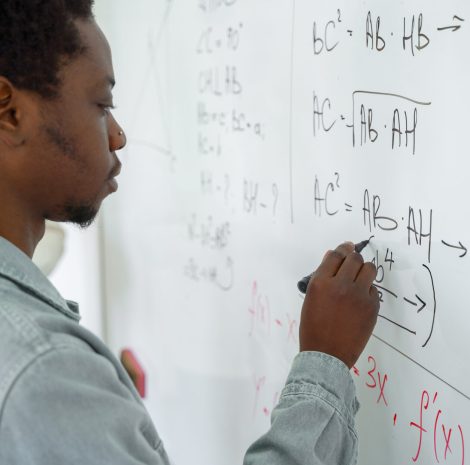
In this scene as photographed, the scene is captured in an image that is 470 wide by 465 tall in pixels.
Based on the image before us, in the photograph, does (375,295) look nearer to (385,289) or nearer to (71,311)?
(385,289)

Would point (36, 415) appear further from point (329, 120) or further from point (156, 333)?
point (156, 333)

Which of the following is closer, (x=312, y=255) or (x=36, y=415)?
(x=36, y=415)

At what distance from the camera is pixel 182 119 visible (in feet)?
3.47

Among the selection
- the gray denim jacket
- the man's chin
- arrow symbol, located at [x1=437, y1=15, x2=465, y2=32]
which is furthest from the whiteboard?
the man's chin

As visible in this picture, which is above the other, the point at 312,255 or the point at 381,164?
the point at 381,164

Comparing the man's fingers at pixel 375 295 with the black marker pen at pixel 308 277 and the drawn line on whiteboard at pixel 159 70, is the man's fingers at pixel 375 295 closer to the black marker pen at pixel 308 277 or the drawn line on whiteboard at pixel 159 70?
the black marker pen at pixel 308 277

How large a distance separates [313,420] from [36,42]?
36 cm

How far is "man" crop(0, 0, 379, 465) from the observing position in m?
0.47

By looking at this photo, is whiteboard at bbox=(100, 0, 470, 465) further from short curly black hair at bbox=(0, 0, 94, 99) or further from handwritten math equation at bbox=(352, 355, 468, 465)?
short curly black hair at bbox=(0, 0, 94, 99)

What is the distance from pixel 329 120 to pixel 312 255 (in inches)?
5.8

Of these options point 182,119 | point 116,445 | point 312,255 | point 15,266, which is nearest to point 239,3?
point 182,119

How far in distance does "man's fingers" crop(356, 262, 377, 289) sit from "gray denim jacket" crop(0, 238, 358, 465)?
0.13 metres

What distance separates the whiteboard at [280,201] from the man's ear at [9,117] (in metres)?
0.32

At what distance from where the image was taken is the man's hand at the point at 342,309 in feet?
2.11
